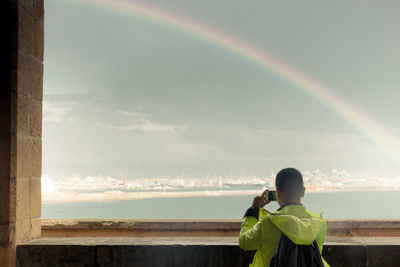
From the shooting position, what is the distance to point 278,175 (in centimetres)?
187

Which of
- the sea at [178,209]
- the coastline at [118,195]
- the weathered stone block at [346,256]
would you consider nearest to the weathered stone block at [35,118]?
the weathered stone block at [346,256]

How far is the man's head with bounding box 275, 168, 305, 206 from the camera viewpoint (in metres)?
1.84

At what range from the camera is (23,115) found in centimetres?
296

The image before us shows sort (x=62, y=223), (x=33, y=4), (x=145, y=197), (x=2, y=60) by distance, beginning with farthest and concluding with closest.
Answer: (x=145, y=197) < (x=62, y=223) < (x=33, y=4) < (x=2, y=60)

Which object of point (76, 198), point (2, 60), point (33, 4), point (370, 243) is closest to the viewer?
point (370, 243)

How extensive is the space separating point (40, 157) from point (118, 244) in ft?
3.52

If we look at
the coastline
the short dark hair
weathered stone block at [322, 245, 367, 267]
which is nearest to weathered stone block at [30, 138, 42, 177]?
the short dark hair

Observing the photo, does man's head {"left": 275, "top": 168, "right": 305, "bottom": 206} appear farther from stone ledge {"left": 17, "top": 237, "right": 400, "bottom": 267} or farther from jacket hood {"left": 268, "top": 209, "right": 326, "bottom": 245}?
stone ledge {"left": 17, "top": 237, "right": 400, "bottom": 267}

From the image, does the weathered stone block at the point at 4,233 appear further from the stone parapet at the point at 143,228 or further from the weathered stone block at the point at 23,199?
the stone parapet at the point at 143,228

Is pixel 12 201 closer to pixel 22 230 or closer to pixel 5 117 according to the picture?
pixel 22 230

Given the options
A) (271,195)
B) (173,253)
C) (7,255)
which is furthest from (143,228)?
(271,195)

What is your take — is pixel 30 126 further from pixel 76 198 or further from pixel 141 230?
pixel 76 198

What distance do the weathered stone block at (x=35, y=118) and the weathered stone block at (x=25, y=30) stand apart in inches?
16.5

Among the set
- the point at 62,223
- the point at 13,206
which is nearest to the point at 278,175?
the point at 13,206
